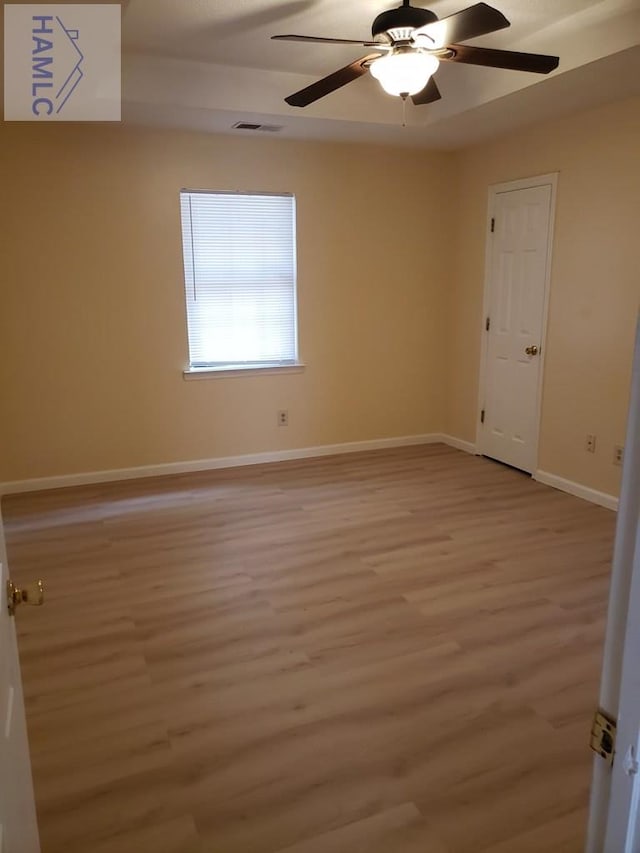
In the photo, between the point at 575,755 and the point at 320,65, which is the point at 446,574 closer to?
the point at 575,755

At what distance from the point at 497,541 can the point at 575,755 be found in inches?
65.1

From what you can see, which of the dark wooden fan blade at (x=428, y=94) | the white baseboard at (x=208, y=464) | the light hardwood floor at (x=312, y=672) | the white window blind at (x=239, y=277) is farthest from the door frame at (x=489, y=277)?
the white window blind at (x=239, y=277)

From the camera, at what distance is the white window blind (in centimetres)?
458

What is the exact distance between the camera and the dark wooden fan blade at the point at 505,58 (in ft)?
8.22

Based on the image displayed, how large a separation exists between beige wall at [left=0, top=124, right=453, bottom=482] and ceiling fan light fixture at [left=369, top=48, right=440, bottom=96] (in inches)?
85.4

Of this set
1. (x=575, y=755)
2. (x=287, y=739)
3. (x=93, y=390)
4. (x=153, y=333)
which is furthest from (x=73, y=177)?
(x=575, y=755)

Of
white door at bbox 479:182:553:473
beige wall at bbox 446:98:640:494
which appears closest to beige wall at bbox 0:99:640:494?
beige wall at bbox 446:98:640:494

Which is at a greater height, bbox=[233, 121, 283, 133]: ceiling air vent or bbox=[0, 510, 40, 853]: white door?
bbox=[233, 121, 283, 133]: ceiling air vent

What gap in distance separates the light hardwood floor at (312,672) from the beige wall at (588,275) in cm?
52

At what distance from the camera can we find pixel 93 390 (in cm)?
448

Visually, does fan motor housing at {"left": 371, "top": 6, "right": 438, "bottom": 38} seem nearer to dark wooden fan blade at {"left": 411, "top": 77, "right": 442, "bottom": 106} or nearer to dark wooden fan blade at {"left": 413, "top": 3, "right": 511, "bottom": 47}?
dark wooden fan blade at {"left": 413, "top": 3, "right": 511, "bottom": 47}

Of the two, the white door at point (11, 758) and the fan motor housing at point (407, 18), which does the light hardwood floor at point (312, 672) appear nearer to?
the white door at point (11, 758)

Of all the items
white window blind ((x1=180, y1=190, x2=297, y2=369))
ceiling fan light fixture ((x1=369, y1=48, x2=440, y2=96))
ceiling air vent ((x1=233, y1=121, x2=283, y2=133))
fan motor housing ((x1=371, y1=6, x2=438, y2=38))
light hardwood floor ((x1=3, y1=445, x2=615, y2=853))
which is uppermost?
ceiling air vent ((x1=233, y1=121, x2=283, y2=133))

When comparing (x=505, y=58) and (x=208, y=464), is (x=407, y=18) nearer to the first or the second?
(x=505, y=58)
